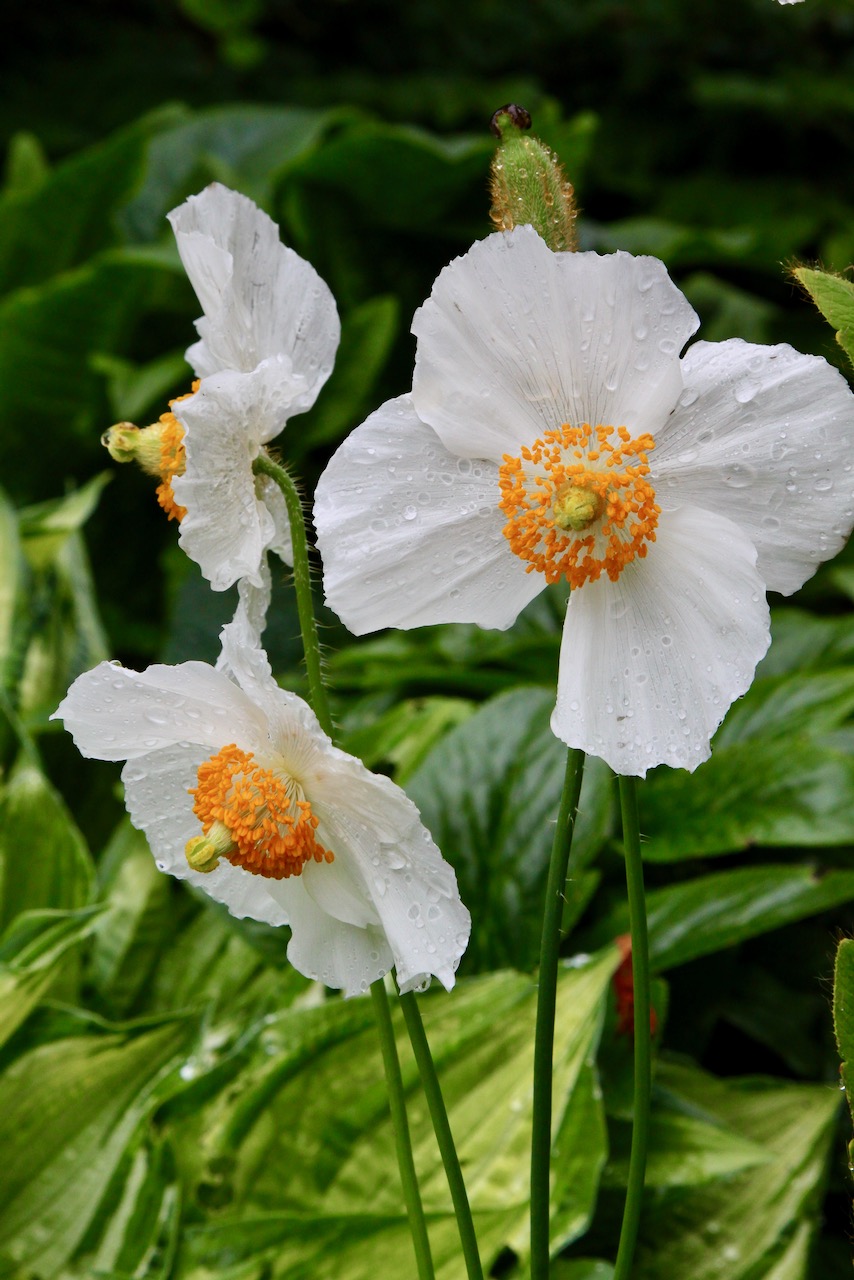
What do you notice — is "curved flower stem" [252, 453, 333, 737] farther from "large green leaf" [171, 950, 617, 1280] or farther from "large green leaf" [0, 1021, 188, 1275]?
"large green leaf" [0, 1021, 188, 1275]

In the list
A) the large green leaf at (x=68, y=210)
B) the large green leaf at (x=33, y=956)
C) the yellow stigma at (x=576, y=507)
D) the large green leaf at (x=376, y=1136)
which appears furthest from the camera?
the large green leaf at (x=68, y=210)

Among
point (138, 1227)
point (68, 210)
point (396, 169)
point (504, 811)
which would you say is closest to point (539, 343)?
point (504, 811)

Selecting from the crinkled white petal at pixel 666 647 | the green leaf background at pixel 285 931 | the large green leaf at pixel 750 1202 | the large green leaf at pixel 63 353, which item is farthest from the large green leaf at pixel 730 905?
the large green leaf at pixel 63 353

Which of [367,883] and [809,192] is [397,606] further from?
[809,192]

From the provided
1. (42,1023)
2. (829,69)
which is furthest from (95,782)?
(829,69)

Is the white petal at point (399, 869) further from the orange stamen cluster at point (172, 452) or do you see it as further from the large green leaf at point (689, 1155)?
the large green leaf at point (689, 1155)

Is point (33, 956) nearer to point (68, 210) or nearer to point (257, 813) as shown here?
point (257, 813)
